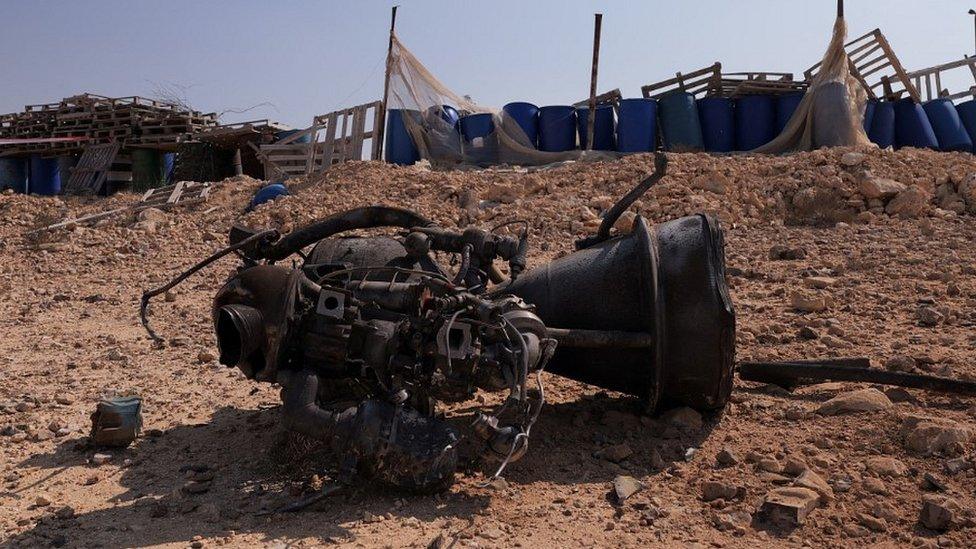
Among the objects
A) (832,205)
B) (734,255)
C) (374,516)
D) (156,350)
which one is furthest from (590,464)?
(832,205)

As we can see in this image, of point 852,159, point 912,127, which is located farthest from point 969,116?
point 852,159

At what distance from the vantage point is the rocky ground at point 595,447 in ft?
9.71

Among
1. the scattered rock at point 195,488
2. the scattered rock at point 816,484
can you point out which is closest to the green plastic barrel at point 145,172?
the scattered rock at point 195,488

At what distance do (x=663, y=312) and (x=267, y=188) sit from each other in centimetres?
1085

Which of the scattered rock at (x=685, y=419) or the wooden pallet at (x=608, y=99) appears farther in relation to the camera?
the wooden pallet at (x=608, y=99)

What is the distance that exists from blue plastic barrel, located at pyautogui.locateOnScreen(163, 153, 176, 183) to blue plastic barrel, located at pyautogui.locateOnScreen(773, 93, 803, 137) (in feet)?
44.9

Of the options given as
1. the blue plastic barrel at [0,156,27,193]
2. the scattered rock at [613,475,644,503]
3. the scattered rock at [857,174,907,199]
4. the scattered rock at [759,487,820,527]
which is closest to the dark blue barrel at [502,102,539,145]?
the scattered rock at [857,174,907,199]

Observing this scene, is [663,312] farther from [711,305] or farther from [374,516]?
[374,516]

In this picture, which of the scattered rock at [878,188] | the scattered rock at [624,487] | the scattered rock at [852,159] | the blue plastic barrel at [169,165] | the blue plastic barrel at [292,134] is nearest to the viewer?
the scattered rock at [624,487]

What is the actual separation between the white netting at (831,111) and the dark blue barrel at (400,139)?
19.3 ft

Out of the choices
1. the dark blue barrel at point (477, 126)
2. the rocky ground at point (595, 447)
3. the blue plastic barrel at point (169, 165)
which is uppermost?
the dark blue barrel at point (477, 126)

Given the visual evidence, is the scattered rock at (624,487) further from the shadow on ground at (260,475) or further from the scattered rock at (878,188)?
the scattered rock at (878,188)

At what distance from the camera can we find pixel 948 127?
14.6m

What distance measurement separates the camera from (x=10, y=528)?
3.07 meters
